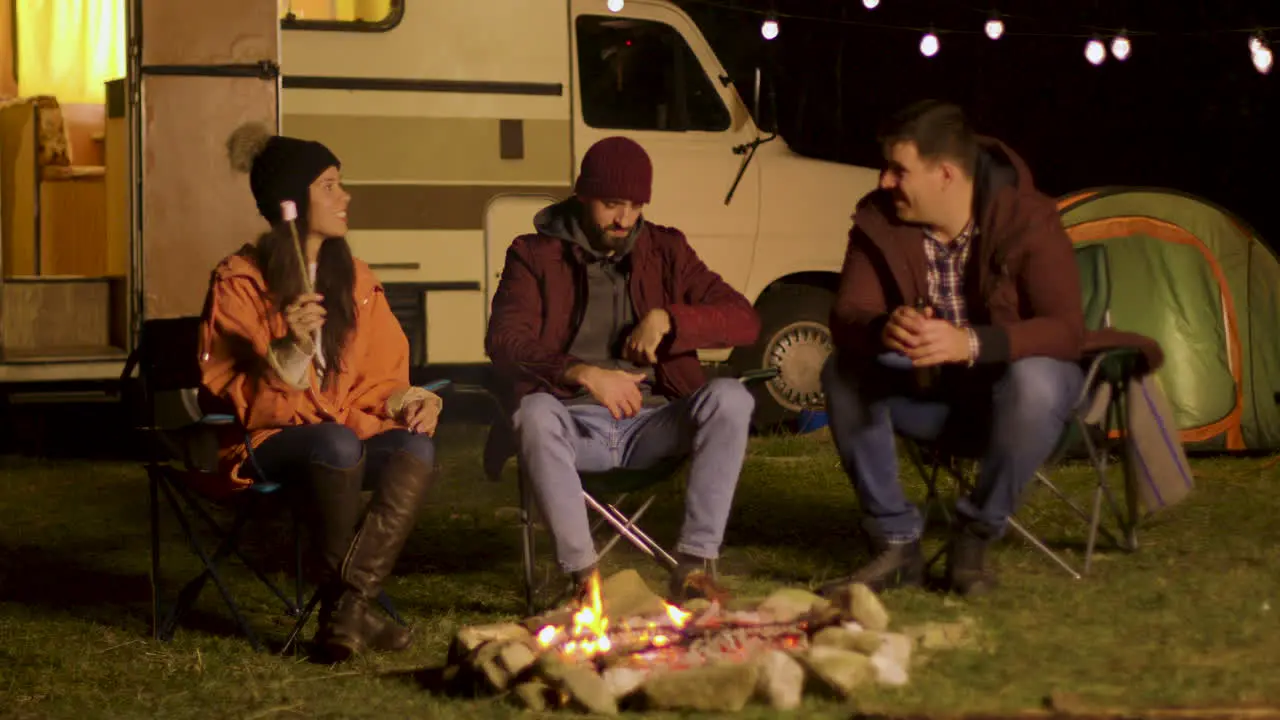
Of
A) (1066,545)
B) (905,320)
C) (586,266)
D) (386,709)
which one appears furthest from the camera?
(1066,545)

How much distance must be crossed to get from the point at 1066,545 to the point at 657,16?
3383 millimetres

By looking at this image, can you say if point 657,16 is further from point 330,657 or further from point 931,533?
point 330,657

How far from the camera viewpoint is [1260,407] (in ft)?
22.9

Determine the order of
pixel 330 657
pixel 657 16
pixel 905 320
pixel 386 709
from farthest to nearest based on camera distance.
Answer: pixel 657 16, pixel 905 320, pixel 330 657, pixel 386 709

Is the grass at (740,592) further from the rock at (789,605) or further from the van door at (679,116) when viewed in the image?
the van door at (679,116)

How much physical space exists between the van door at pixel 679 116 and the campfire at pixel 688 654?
13.0ft

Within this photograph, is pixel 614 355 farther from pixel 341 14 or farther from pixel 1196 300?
pixel 341 14

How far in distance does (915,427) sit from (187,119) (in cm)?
338

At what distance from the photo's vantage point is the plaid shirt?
4.37 m

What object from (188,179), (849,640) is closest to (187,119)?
(188,179)

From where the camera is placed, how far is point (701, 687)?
10.5ft

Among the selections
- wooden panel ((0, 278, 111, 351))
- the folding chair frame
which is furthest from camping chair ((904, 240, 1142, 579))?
wooden panel ((0, 278, 111, 351))

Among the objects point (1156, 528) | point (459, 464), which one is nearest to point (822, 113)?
point (459, 464)

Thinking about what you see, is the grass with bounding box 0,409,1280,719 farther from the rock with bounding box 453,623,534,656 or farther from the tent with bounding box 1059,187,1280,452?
the tent with bounding box 1059,187,1280,452
